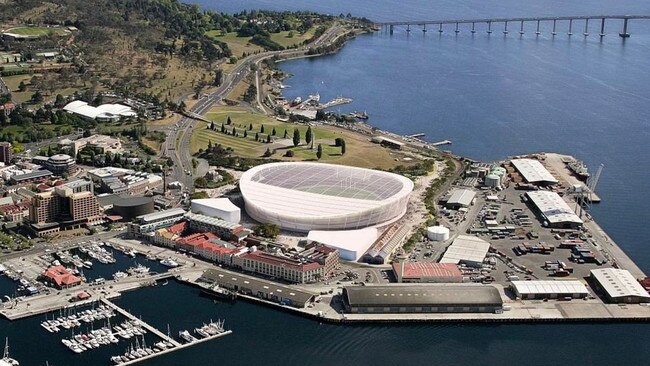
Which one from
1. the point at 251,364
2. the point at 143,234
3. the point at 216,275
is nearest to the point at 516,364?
the point at 251,364

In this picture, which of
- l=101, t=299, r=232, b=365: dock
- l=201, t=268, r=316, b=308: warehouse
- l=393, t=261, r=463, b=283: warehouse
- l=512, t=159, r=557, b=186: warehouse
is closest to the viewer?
l=101, t=299, r=232, b=365: dock

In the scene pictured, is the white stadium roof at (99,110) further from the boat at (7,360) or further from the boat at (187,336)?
the boat at (7,360)

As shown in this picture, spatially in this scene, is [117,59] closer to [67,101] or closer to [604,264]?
[67,101]

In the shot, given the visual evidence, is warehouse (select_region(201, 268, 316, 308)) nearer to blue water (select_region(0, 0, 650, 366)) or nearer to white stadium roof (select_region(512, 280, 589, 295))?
blue water (select_region(0, 0, 650, 366))

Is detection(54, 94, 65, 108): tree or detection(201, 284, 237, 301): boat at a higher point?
detection(54, 94, 65, 108): tree

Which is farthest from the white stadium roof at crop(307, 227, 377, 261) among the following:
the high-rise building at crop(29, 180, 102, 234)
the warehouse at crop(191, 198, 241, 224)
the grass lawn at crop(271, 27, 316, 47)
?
the grass lawn at crop(271, 27, 316, 47)

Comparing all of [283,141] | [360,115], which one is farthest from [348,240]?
[360,115]

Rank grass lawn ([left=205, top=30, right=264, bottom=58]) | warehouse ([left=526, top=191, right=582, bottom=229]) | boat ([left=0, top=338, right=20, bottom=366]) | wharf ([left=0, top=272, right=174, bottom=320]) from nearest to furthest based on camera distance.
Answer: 1. boat ([left=0, top=338, right=20, bottom=366])
2. wharf ([left=0, top=272, right=174, bottom=320])
3. warehouse ([left=526, top=191, right=582, bottom=229])
4. grass lawn ([left=205, top=30, right=264, bottom=58])

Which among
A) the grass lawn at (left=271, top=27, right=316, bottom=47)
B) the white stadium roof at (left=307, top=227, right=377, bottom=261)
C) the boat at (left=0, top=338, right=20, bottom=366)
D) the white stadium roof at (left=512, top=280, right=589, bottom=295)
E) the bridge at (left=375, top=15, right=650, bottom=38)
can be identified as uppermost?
the bridge at (left=375, top=15, right=650, bottom=38)

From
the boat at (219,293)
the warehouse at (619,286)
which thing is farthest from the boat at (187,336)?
the warehouse at (619,286)
